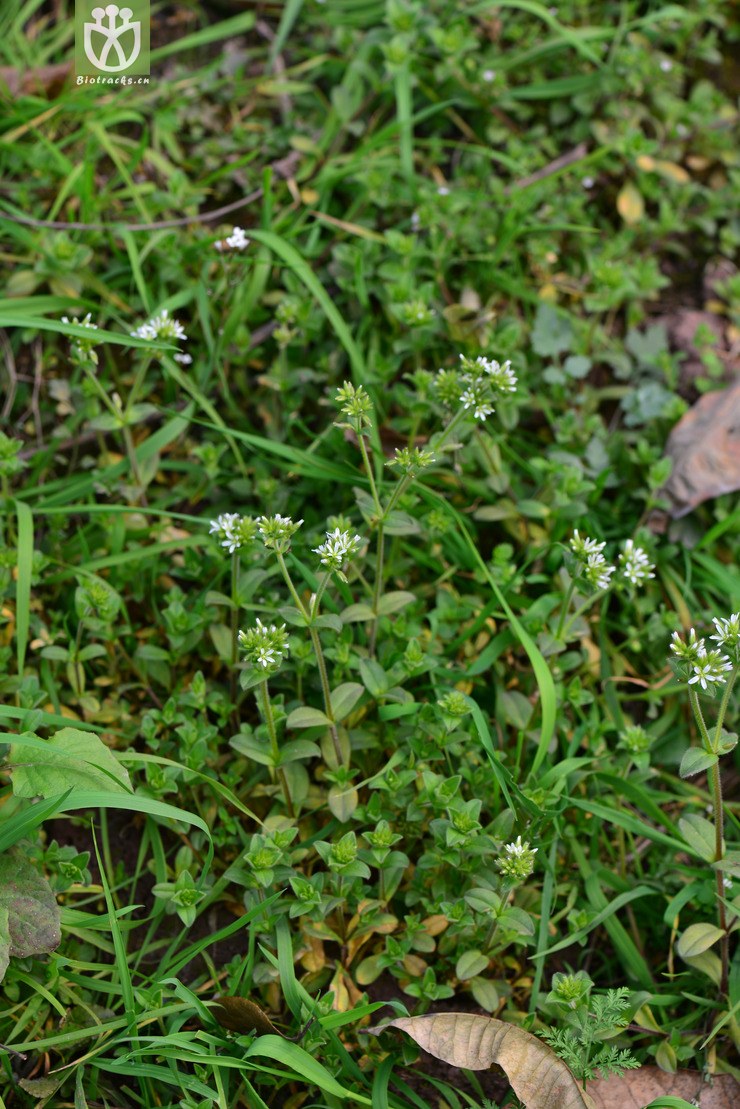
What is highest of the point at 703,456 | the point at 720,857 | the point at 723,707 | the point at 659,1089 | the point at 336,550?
the point at 336,550

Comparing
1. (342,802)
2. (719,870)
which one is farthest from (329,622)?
(719,870)

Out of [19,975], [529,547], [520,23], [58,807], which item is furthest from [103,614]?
[520,23]

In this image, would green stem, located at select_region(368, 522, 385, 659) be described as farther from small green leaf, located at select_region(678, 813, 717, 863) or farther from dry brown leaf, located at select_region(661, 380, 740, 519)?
dry brown leaf, located at select_region(661, 380, 740, 519)

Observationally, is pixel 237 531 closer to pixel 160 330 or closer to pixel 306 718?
pixel 306 718

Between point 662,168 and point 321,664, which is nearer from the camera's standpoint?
point 321,664

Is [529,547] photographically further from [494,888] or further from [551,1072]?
[551,1072]

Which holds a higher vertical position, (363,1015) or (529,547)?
(529,547)

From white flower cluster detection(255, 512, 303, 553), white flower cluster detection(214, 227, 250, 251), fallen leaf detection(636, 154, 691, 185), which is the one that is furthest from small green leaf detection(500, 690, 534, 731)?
fallen leaf detection(636, 154, 691, 185)
